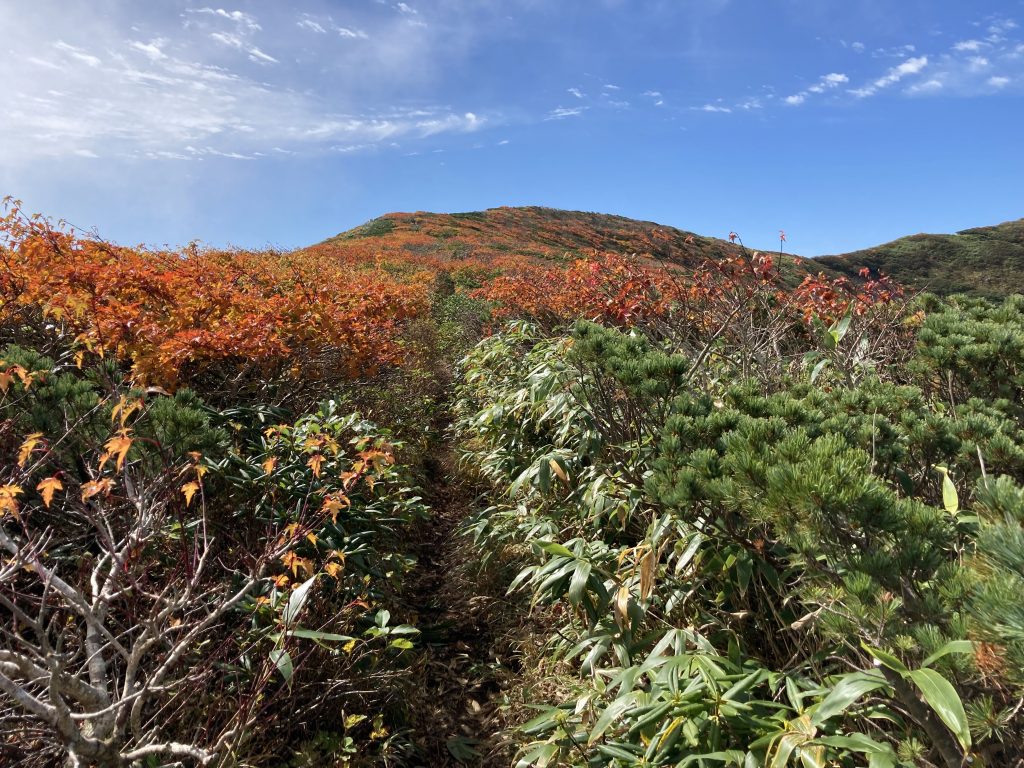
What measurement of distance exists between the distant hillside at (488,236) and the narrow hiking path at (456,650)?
12.1m

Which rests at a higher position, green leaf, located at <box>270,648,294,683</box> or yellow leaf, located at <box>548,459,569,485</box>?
yellow leaf, located at <box>548,459,569,485</box>

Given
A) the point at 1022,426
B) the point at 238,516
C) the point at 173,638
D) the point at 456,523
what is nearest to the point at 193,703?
the point at 173,638

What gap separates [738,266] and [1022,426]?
202 centimetres

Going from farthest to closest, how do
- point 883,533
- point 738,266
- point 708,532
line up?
1. point 738,266
2. point 708,532
3. point 883,533

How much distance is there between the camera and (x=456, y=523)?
4762 mm

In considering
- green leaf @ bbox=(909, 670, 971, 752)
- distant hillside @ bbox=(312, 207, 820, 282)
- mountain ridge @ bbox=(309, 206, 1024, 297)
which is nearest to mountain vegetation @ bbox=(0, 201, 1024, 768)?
green leaf @ bbox=(909, 670, 971, 752)

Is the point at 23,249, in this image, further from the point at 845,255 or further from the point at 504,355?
the point at 845,255

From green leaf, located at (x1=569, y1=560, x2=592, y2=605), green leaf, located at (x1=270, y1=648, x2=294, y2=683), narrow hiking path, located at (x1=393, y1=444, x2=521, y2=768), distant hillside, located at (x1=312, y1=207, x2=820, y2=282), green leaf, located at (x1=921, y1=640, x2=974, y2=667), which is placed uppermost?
distant hillside, located at (x1=312, y1=207, x2=820, y2=282)

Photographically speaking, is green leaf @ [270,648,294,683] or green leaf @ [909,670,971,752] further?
green leaf @ [270,648,294,683]

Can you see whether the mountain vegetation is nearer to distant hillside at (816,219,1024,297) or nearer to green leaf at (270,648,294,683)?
green leaf at (270,648,294,683)

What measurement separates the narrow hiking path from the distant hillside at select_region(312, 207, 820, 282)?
39.7ft

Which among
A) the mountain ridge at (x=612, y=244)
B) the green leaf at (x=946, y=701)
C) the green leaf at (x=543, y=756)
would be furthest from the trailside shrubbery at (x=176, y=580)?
the mountain ridge at (x=612, y=244)

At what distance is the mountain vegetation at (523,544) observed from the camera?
4.70ft

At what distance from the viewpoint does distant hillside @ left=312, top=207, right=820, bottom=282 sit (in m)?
20.5
